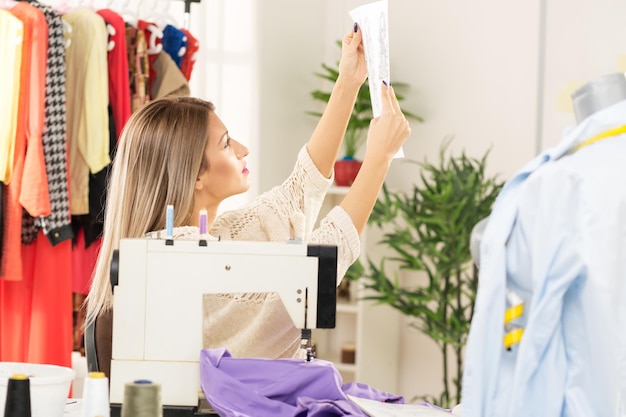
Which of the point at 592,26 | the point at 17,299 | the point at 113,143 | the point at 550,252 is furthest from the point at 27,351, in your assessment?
the point at 592,26

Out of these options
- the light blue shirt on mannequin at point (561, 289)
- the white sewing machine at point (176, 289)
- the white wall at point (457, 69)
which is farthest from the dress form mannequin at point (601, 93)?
the white wall at point (457, 69)

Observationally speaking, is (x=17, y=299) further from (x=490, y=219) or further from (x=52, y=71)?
(x=490, y=219)

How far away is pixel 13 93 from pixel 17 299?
2.36 ft

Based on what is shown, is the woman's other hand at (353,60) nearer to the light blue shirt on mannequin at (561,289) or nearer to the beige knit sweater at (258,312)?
the beige knit sweater at (258,312)

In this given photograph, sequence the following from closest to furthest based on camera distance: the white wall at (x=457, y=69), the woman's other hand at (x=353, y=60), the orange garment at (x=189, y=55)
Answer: the woman's other hand at (x=353, y=60) < the orange garment at (x=189, y=55) < the white wall at (x=457, y=69)

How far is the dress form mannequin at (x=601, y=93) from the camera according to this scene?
151cm

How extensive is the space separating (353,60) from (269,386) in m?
0.99

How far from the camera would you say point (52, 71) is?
3.23 metres

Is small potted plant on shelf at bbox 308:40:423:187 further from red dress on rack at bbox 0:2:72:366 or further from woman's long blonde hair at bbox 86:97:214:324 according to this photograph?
woman's long blonde hair at bbox 86:97:214:324

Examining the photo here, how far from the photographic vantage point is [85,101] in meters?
3.36

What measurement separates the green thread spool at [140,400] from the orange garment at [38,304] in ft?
6.40

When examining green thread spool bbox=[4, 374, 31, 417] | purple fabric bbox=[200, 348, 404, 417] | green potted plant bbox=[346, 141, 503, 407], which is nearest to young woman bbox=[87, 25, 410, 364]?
purple fabric bbox=[200, 348, 404, 417]

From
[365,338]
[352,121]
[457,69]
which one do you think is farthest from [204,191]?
[457,69]

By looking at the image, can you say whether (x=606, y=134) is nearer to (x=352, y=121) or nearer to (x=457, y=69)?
(x=352, y=121)
